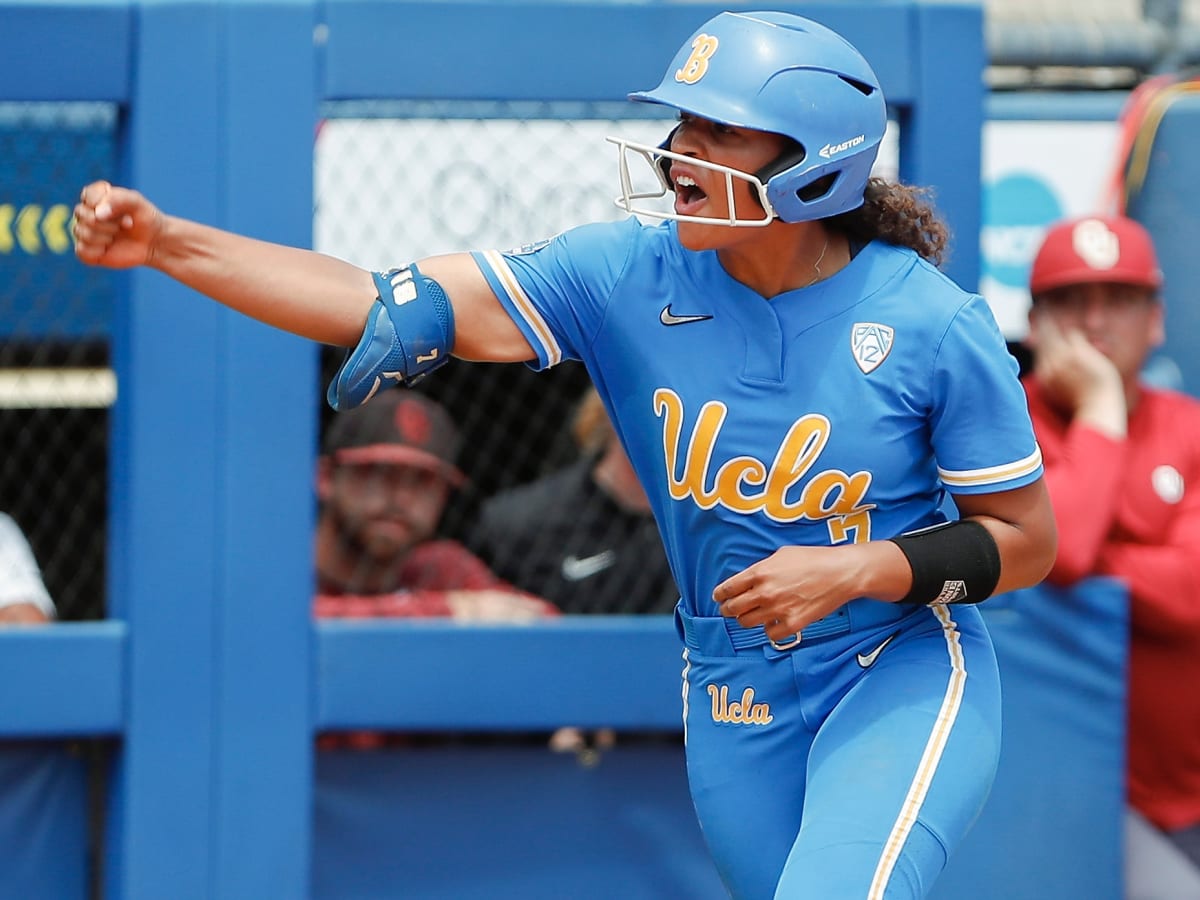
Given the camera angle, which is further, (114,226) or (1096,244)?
(1096,244)

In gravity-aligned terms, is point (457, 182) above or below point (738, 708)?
above

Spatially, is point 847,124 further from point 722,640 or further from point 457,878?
point 457,878

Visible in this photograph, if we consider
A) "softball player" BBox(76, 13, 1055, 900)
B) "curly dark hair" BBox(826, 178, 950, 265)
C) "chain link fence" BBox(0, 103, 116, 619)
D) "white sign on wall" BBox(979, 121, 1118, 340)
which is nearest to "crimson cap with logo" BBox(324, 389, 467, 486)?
"chain link fence" BBox(0, 103, 116, 619)

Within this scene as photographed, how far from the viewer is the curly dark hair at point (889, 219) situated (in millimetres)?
2760

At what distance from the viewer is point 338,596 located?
402 centimetres

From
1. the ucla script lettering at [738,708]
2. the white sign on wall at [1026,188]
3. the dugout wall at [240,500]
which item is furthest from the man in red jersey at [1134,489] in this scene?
the ucla script lettering at [738,708]

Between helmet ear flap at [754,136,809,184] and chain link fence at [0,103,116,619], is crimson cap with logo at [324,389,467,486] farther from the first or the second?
helmet ear flap at [754,136,809,184]

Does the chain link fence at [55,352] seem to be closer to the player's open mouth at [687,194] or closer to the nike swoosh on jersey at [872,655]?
the player's open mouth at [687,194]

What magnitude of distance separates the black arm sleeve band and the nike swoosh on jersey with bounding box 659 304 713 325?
1.54 ft

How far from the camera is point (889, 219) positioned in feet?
9.06

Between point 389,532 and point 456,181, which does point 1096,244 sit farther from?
point 389,532

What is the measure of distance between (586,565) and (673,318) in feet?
4.81

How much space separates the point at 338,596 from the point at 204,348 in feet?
2.27

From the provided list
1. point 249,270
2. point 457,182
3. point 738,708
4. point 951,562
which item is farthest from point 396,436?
point 951,562
